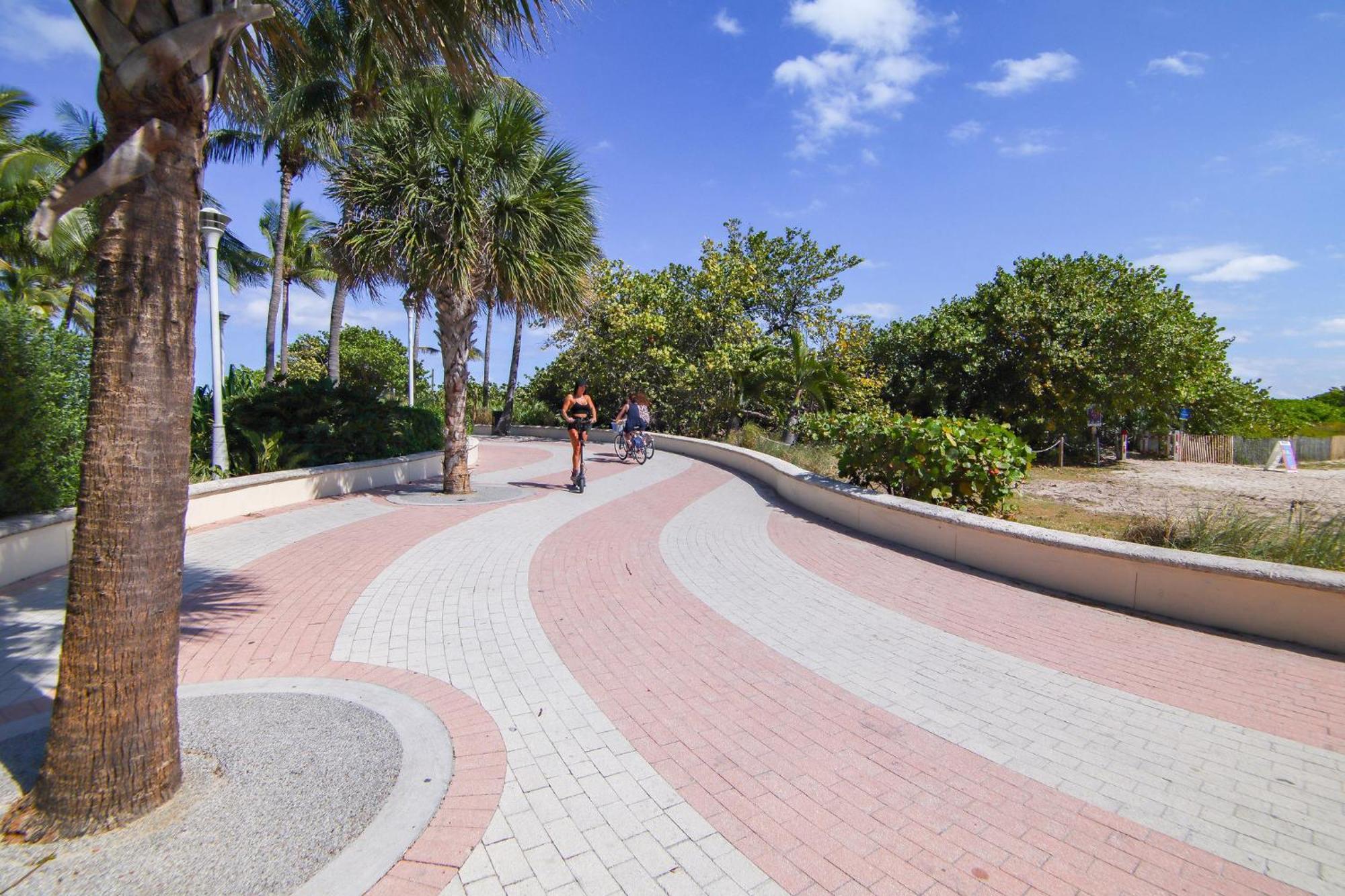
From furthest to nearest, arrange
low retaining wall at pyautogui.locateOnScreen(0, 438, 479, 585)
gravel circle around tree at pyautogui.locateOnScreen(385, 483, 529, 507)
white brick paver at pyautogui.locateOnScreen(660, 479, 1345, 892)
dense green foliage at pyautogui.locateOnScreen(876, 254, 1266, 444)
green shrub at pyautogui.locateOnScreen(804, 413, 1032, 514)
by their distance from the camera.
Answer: dense green foliage at pyautogui.locateOnScreen(876, 254, 1266, 444) < gravel circle around tree at pyautogui.locateOnScreen(385, 483, 529, 507) < green shrub at pyautogui.locateOnScreen(804, 413, 1032, 514) < low retaining wall at pyautogui.locateOnScreen(0, 438, 479, 585) < white brick paver at pyautogui.locateOnScreen(660, 479, 1345, 892)

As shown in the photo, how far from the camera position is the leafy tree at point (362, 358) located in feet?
109

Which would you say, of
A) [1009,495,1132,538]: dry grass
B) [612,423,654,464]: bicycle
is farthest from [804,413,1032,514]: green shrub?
[612,423,654,464]: bicycle

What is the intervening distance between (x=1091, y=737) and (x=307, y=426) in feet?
40.0

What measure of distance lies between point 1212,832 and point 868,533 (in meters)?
5.89

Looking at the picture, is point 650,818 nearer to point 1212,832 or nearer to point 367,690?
point 367,690

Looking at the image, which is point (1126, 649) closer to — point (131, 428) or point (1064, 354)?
point (131, 428)

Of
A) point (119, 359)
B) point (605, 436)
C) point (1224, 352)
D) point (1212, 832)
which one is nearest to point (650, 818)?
point (1212, 832)

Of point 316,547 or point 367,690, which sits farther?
point 316,547

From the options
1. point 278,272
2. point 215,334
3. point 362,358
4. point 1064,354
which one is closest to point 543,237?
point 215,334

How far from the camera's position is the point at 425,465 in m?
13.4

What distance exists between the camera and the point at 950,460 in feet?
25.6

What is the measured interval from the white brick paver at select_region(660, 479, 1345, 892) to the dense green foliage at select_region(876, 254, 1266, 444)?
16985 millimetres

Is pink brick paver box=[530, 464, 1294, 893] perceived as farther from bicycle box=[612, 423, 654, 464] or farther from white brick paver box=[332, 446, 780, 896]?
bicycle box=[612, 423, 654, 464]

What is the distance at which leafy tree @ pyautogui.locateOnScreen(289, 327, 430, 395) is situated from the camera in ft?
109
